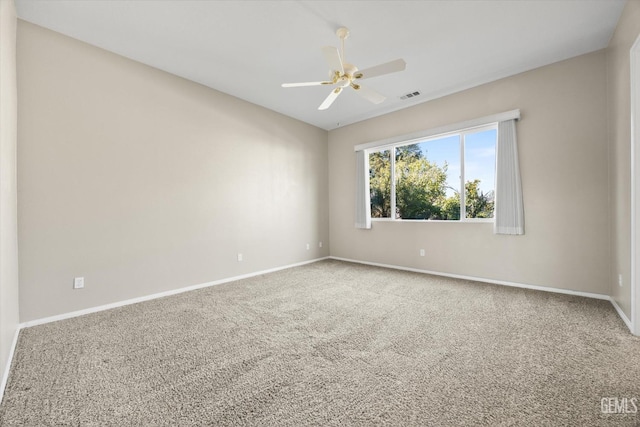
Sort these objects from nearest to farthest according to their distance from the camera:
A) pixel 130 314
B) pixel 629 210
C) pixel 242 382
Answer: pixel 242 382
pixel 629 210
pixel 130 314

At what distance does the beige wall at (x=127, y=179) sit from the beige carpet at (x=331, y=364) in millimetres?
543

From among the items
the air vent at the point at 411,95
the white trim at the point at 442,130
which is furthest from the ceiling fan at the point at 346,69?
the white trim at the point at 442,130

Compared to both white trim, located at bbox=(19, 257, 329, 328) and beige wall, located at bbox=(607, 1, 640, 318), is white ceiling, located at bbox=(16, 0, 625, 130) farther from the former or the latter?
white trim, located at bbox=(19, 257, 329, 328)

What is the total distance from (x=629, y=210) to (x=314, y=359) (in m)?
3.04

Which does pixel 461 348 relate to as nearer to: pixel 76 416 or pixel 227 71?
pixel 76 416

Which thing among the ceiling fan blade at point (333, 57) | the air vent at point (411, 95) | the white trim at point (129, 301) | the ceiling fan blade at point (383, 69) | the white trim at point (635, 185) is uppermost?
the air vent at point (411, 95)

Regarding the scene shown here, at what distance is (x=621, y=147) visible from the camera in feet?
8.38

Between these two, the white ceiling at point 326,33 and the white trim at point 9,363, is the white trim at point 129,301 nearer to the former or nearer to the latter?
the white trim at point 9,363

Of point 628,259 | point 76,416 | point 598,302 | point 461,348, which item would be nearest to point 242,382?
point 76,416

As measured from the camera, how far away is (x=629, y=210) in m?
2.33

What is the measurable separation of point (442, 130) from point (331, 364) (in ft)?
12.6

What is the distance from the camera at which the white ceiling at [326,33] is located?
238 cm

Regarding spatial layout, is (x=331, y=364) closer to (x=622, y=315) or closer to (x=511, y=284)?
(x=622, y=315)

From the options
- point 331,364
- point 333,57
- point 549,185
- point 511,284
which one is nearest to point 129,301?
point 331,364
